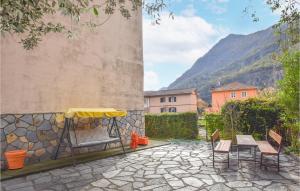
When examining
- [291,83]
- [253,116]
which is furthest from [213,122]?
[291,83]

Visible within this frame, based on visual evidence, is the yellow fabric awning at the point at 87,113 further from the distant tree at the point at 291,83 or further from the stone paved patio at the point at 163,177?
the distant tree at the point at 291,83

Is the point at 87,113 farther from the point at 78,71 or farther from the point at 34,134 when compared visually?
the point at 78,71

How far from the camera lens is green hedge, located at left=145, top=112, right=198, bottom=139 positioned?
45.4 ft

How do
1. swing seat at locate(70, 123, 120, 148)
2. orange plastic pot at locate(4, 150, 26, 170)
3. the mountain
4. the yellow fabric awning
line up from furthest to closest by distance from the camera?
the mountain < swing seat at locate(70, 123, 120, 148) < the yellow fabric awning < orange plastic pot at locate(4, 150, 26, 170)

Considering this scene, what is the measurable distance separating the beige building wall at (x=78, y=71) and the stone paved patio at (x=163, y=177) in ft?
8.09

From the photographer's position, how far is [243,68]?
114 meters

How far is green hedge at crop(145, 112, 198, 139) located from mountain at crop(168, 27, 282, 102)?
4.67 metres

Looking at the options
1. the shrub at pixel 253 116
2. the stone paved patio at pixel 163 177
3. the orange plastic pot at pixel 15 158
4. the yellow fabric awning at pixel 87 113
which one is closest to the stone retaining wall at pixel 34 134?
the orange plastic pot at pixel 15 158

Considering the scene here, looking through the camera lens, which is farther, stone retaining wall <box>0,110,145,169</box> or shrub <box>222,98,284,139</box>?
shrub <box>222,98,284,139</box>

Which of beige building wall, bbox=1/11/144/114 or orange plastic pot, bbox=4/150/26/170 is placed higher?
beige building wall, bbox=1/11/144/114

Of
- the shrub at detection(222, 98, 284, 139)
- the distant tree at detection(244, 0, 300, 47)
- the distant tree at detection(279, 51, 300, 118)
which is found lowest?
the shrub at detection(222, 98, 284, 139)

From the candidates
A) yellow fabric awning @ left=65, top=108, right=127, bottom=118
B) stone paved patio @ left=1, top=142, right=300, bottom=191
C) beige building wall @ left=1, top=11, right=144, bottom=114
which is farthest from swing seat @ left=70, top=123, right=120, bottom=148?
beige building wall @ left=1, top=11, right=144, bottom=114

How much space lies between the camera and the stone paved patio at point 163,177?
557 centimetres

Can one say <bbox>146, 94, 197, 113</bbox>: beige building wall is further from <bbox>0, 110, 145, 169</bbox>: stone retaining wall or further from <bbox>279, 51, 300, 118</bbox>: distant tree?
<bbox>0, 110, 145, 169</bbox>: stone retaining wall
